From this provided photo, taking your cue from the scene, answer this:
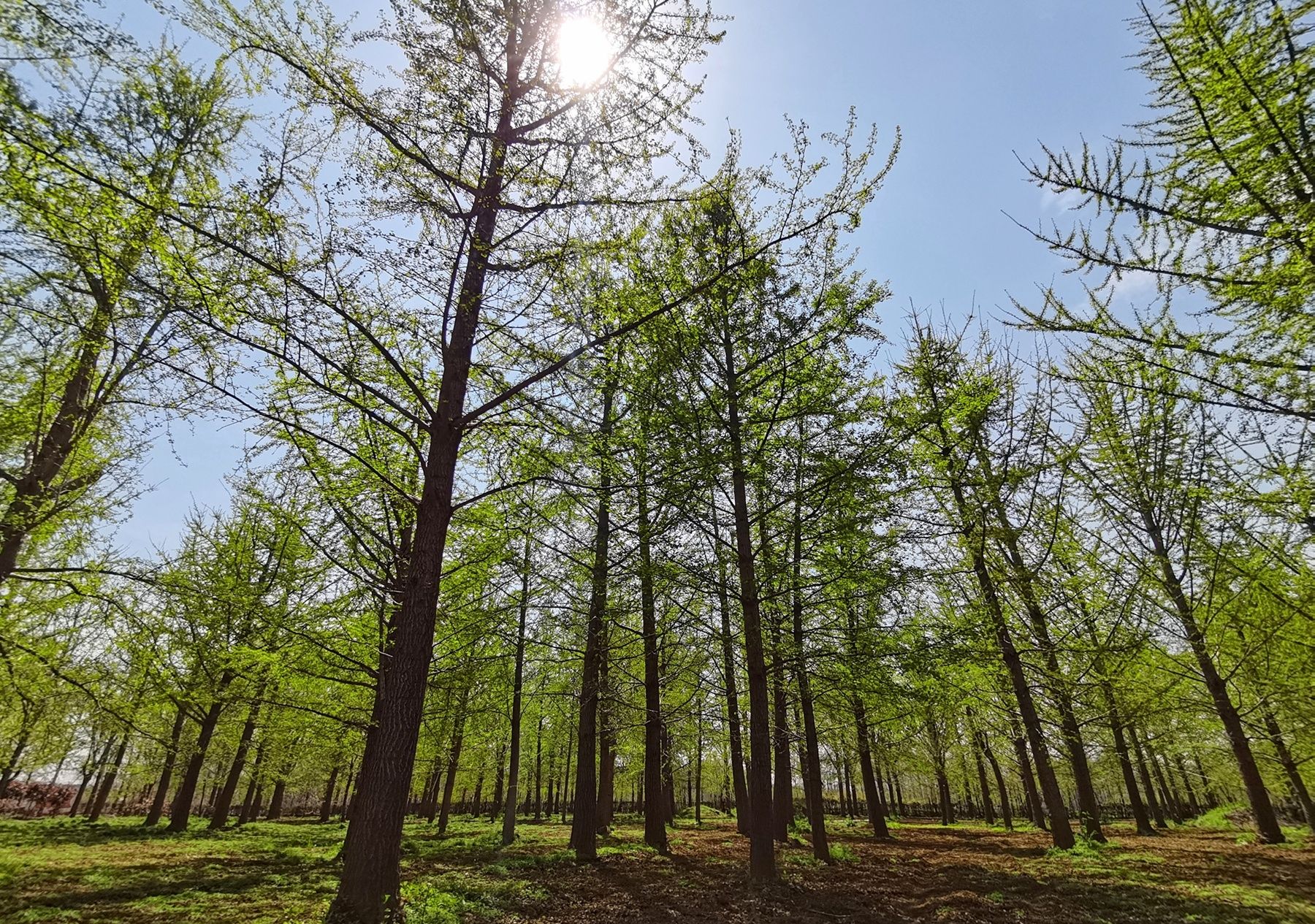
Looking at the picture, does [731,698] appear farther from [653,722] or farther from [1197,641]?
[1197,641]

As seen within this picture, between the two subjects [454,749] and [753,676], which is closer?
[753,676]

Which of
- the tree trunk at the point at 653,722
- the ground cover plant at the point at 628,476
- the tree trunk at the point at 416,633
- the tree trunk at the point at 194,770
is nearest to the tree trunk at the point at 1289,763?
the ground cover plant at the point at 628,476

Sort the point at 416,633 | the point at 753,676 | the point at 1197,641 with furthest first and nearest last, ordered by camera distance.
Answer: the point at 1197,641 < the point at 753,676 < the point at 416,633

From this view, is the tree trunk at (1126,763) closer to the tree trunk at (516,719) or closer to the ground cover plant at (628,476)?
the ground cover plant at (628,476)

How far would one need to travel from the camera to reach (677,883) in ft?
29.7

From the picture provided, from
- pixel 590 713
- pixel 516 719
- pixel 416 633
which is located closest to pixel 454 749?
pixel 516 719

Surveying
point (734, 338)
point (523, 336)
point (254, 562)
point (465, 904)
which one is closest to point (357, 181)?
point (523, 336)

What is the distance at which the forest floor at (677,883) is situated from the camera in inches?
266

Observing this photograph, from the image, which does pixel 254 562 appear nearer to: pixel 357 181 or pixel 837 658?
pixel 357 181

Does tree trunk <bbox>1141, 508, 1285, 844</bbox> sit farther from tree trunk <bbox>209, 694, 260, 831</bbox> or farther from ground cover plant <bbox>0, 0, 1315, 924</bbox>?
tree trunk <bbox>209, 694, 260, 831</bbox>

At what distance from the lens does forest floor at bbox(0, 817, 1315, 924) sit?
6.76 m

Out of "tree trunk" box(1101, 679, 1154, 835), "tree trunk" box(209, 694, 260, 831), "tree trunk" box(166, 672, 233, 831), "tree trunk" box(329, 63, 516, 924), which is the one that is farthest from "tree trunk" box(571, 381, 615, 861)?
"tree trunk" box(209, 694, 260, 831)

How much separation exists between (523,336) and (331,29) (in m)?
3.25

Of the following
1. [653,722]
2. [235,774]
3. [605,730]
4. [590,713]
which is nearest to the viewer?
[653,722]
